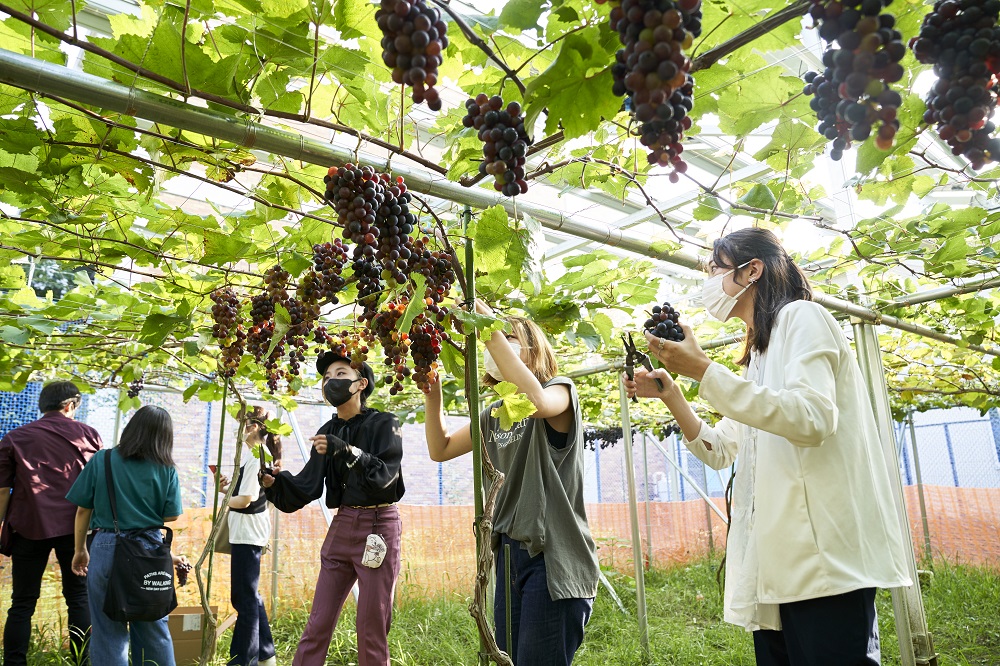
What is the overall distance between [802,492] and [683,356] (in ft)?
1.33

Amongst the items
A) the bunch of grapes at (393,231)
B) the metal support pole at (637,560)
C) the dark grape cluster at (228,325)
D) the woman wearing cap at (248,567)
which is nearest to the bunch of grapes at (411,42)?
the bunch of grapes at (393,231)

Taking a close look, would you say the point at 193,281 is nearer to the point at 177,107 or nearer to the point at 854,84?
the point at 177,107

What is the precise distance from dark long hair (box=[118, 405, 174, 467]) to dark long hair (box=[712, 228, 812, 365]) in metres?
2.95

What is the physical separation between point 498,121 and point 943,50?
0.56 m

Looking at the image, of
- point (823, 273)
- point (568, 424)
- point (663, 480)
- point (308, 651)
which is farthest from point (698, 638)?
point (663, 480)

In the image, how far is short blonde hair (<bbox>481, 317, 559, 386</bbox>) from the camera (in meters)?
2.44

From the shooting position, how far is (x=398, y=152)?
61.7 inches

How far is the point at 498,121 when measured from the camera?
3.36 ft

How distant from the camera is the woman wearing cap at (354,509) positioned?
9.77 feet

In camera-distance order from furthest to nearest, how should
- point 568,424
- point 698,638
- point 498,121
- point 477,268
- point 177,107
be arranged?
point 698,638 < point 568,424 < point 477,268 < point 177,107 < point 498,121

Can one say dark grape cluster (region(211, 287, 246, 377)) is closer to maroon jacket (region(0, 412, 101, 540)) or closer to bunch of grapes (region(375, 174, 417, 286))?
bunch of grapes (region(375, 174, 417, 286))

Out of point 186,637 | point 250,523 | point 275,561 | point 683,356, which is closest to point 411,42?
point 683,356

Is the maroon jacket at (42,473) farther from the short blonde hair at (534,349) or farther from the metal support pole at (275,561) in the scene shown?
the short blonde hair at (534,349)

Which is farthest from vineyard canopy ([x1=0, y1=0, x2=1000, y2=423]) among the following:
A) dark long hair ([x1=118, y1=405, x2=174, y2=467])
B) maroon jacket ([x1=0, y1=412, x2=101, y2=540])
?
maroon jacket ([x1=0, y1=412, x2=101, y2=540])
